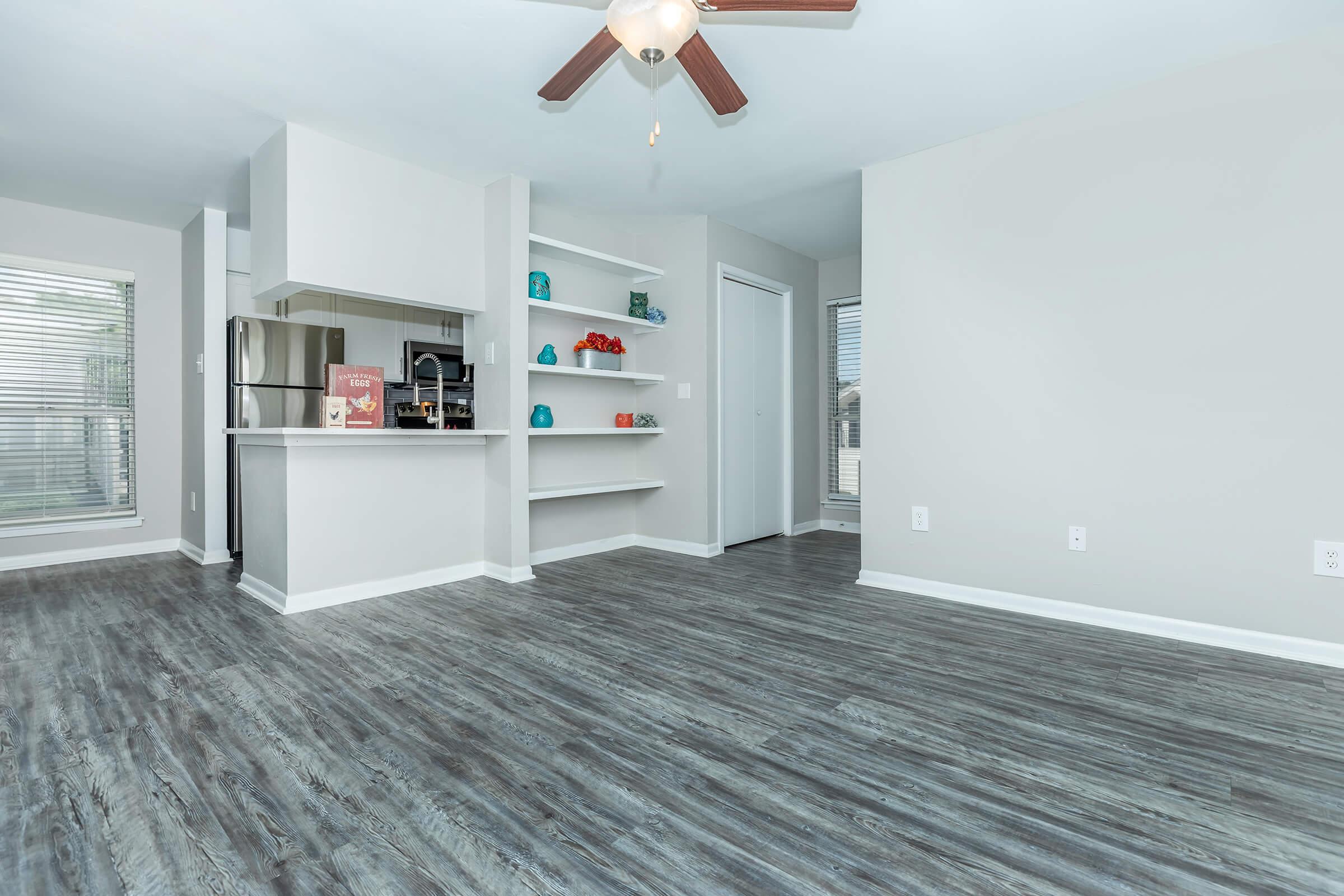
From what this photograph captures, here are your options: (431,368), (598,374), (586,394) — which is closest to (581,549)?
(586,394)

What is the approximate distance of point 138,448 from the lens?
460 centimetres

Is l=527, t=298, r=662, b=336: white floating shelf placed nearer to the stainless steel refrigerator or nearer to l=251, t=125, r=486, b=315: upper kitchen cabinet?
l=251, t=125, r=486, b=315: upper kitchen cabinet

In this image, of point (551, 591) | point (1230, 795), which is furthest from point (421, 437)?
point (1230, 795)

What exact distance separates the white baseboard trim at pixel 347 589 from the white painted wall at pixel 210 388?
0.85m

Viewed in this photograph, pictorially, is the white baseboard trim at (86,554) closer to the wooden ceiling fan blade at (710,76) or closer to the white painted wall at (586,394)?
the white painted wall at (586,394)

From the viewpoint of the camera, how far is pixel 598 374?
436 centimetres

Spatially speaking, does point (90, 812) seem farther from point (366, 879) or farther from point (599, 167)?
point (599, 167)

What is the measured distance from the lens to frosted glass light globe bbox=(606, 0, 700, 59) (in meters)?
1.87

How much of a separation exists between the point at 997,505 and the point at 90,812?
3499 mm

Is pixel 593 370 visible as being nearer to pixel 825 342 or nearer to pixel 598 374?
pixel 598 374

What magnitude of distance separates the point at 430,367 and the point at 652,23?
3.46 metres

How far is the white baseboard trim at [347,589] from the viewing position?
3145 mm

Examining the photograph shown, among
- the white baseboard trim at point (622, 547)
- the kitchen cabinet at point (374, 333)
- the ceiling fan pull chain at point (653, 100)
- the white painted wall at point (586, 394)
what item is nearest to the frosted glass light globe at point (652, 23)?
the ceiling fan pull chain at point (653, 100)

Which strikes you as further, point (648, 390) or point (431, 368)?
point (648, 390)
